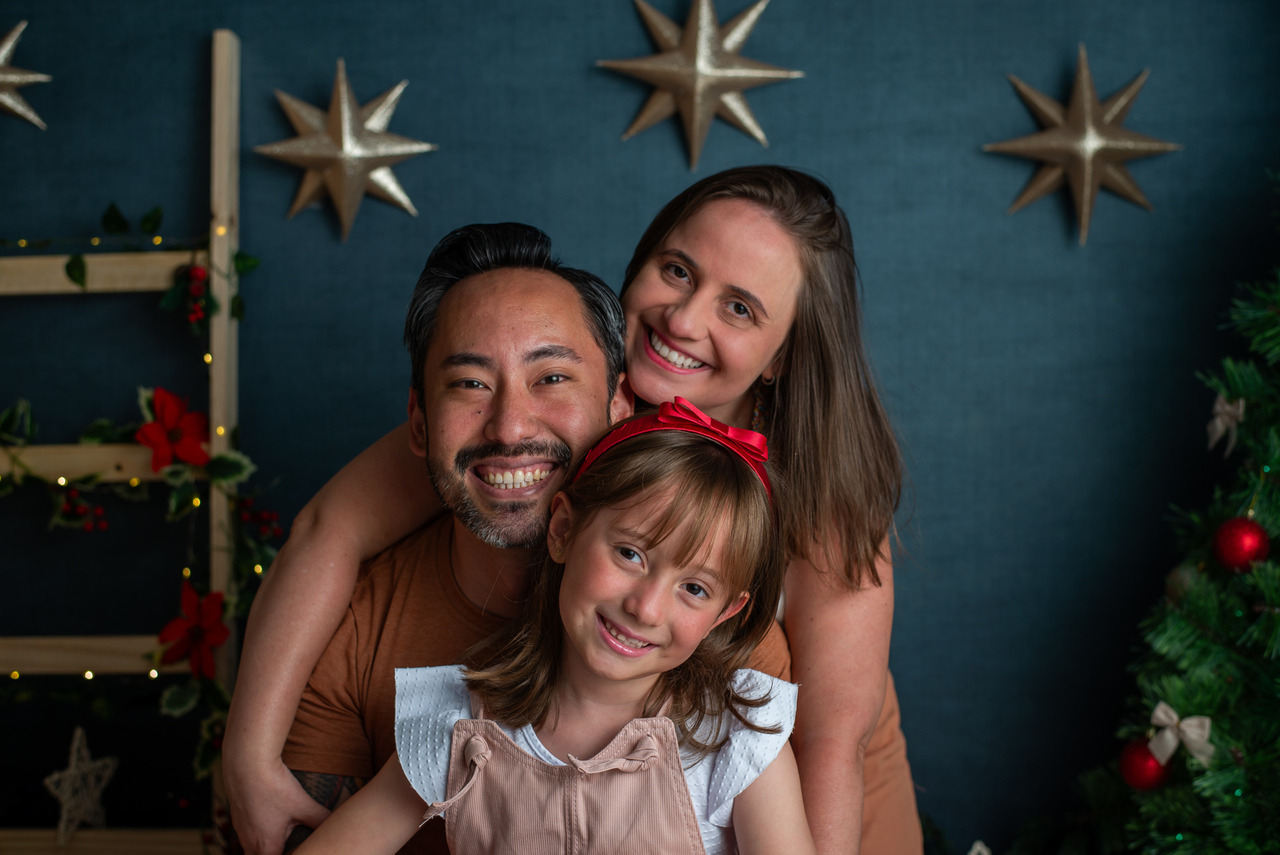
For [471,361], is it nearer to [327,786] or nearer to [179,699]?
[327,786]

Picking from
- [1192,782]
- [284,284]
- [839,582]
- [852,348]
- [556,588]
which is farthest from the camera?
[284,284]

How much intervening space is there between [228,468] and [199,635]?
0.45 metres

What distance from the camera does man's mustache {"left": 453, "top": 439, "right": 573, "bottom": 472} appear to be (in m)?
1.36

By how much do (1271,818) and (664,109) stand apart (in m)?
2.20

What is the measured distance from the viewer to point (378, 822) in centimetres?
127

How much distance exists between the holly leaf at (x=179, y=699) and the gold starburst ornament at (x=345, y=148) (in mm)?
1318

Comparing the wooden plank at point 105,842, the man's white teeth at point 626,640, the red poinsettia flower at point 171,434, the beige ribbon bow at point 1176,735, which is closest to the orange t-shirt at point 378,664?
the man's white teeth at point 626,640

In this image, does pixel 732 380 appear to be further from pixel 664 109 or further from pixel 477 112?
pixel 477 112

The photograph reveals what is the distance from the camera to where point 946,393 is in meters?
2.71

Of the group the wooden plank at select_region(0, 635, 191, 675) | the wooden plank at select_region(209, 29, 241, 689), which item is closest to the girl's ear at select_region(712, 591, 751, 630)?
the wooden plank at select_region(209, 29, 241, 689)

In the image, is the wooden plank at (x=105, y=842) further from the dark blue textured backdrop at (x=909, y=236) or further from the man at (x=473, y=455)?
the man at (x=473, y=455)

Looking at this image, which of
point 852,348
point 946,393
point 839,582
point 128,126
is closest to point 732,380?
point 852,348

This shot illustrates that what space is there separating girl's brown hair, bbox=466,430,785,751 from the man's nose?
11 cm

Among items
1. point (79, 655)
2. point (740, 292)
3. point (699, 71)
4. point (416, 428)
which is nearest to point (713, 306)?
point (740, 292)
